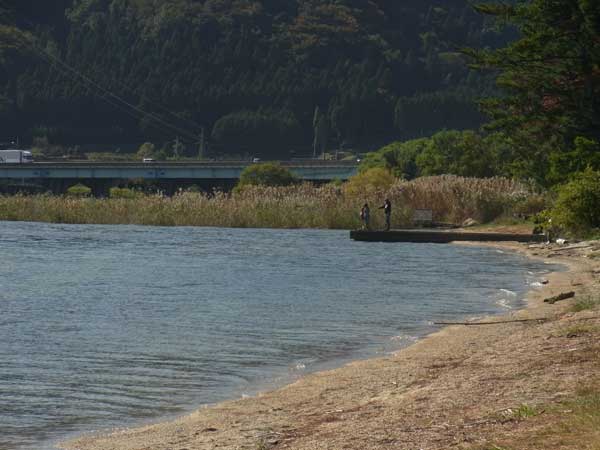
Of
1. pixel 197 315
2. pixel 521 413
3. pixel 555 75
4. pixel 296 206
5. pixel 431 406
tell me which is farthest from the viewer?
pixel 296 206

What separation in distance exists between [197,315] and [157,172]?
139m

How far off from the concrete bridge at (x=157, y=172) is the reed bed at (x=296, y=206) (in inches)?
2671

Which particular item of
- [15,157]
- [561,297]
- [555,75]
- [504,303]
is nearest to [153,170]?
[15,157]

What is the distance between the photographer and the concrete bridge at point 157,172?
166 metres

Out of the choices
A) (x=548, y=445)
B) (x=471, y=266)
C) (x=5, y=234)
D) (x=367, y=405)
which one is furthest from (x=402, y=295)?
(x=5, y=234)

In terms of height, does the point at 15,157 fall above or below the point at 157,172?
above

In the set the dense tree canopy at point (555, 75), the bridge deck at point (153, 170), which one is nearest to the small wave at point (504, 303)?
the dense tree canopy at point (555, 75)

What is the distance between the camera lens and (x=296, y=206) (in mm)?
82062

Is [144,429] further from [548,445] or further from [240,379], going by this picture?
[548,445]

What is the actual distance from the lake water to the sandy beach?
1.06 m

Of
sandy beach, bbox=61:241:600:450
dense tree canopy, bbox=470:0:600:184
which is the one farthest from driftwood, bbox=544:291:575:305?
dense tree canopy, bbox=470:0:600:184

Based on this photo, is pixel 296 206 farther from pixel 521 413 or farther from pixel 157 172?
pixel 157 172

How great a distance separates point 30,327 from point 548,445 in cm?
1760

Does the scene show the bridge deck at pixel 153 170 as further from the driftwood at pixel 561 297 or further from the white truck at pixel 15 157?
the driftwood at pixel 561 297
